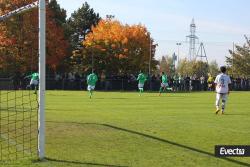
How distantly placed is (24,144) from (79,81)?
145ft

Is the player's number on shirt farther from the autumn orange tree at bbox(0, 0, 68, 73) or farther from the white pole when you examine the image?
the autumn orange tree at bbox(0, 0, 68, 73)

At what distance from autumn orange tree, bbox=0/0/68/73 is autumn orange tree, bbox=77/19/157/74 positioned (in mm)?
5897

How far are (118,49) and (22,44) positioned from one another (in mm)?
16413

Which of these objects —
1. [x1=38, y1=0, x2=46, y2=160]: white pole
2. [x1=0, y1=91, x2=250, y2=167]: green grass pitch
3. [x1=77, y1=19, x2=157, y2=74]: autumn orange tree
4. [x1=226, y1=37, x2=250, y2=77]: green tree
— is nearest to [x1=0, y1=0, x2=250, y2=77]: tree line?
[x1=77, y1=19, x2=157, y2=74]: autumn orange tree

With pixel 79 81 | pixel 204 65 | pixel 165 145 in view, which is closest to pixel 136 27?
pixel 79 81

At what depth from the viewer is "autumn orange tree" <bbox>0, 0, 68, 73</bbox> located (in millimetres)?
51438

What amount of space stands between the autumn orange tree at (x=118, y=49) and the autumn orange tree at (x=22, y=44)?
590 centimetres

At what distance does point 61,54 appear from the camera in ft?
212

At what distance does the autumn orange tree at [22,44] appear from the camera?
51.4 metres

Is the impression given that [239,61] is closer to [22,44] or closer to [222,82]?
[22,44]

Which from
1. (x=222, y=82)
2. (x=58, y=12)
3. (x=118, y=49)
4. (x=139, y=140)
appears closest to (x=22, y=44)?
(x=118, y=49)

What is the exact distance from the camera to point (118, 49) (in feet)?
222

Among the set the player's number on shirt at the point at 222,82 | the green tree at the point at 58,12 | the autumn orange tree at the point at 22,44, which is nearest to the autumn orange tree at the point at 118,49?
the autumn orange tree at the point at 22,44

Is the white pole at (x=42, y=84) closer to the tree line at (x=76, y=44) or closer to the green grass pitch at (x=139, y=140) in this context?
the green grass pitch at (x=139, y=140)
